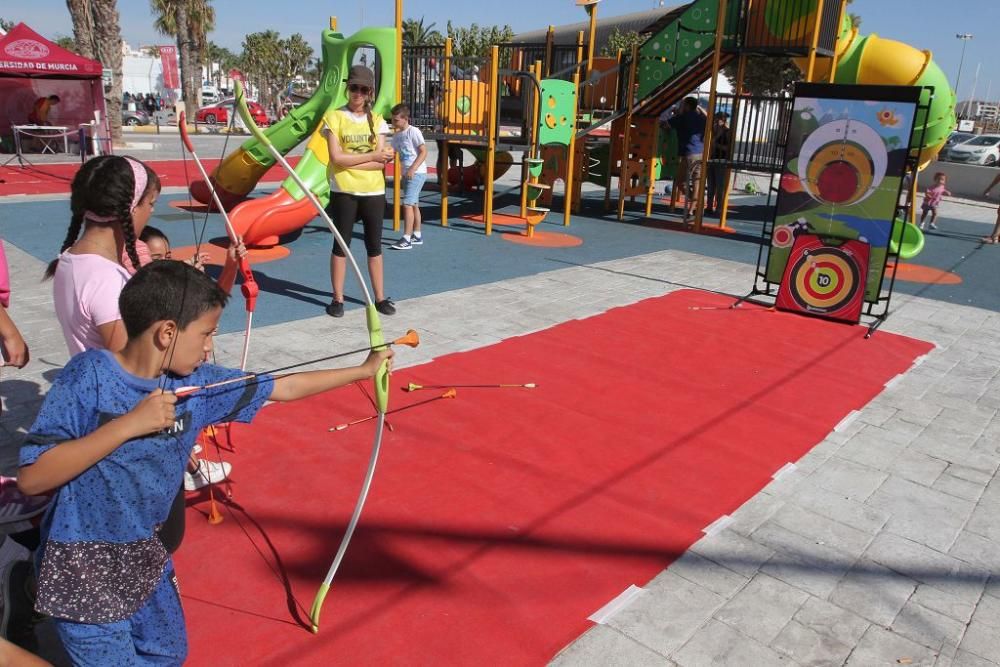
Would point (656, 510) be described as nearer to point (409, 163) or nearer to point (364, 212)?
point (364, 212)

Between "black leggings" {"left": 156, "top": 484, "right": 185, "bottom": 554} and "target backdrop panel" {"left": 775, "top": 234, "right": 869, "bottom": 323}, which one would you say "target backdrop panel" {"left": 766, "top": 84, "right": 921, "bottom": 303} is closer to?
"target backdrop panel" {"left": 775, "top": 234, "right": 869, "bottom": 323}

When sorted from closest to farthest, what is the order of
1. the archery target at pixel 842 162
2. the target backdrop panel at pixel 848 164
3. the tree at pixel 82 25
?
the target backdrop panel at pixel 848 164
the archery target at pixel 842 162
the tree at pixel 82 25

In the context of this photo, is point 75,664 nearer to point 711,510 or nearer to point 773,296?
point 711,510

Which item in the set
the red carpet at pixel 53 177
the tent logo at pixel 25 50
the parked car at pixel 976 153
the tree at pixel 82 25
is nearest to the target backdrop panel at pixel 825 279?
the red carpet at pixel 53 177

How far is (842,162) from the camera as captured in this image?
7375 mm

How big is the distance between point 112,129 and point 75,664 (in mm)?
26310

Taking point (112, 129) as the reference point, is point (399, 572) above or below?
below

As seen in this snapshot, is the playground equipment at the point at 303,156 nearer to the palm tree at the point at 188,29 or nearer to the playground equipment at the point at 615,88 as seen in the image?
the playground equipment at the point at 615,88

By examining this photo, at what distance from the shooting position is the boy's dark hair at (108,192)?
9.00 feet

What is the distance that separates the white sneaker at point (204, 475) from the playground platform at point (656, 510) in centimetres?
14

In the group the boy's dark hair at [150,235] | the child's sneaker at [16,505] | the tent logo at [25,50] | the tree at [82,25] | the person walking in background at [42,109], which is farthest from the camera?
the person walking in background at [42,109]

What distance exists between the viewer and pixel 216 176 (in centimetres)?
1203

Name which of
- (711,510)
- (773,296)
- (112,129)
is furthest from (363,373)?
(112,129)

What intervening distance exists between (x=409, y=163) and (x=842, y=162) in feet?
18.0
